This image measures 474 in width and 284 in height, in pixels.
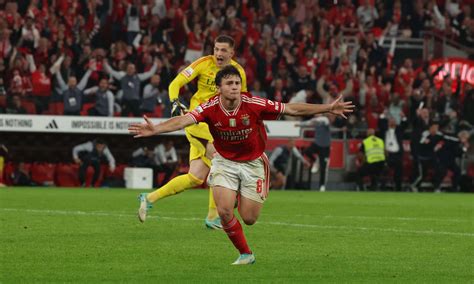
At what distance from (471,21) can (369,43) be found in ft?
16.4

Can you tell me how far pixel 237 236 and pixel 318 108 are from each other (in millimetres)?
1329

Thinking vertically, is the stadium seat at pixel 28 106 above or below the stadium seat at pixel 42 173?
above

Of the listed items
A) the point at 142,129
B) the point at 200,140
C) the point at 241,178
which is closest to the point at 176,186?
the point at 200,140

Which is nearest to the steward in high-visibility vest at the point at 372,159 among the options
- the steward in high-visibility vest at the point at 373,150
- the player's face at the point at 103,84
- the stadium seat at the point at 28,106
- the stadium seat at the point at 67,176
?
the steward in high-visibility vest at the point at 373,150

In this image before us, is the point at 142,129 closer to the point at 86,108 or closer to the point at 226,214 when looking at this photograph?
the point at 226,214

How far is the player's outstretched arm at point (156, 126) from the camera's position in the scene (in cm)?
945

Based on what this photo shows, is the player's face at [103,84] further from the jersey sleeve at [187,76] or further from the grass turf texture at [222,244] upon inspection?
the jersey sleeve at [187,76]

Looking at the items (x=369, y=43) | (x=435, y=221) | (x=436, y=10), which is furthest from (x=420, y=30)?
(x=435, y=221)

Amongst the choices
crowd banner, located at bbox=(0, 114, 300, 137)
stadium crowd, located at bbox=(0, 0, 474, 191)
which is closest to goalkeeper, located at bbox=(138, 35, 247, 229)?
stadium crowd, located at bbox=(0, 0, 474, 191)

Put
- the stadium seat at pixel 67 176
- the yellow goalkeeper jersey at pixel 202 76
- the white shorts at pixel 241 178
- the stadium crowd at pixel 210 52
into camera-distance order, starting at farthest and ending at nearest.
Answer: the stadium crowd at pixel 210 52, the stadium seat at pixel 67 176, the yellow goalkeeper jersey at pixel 202 76, the white shorts at pixel 241 178

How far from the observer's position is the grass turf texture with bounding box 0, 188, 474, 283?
9102mm

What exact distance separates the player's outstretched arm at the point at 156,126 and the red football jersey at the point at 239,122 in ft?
0.53

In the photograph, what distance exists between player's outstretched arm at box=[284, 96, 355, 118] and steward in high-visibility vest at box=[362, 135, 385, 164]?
59.8ft

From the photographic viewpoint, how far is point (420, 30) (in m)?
35.2
